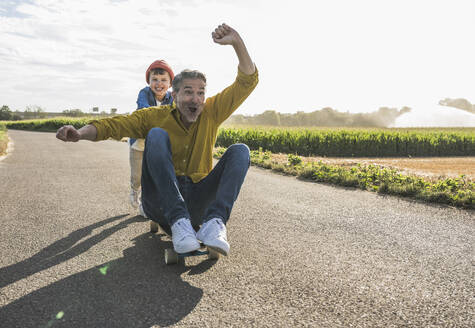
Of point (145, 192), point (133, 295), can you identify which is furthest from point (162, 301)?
point (145, 192)

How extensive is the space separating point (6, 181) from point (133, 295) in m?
6.01

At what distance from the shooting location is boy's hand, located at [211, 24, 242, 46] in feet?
9.30

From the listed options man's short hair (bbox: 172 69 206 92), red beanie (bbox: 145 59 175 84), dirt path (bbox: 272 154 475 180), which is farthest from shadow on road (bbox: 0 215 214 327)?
dirt path (bbox: 272 154 475 180)

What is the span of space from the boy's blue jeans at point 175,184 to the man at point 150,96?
1.60 m

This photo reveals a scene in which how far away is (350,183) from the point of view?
7125mm

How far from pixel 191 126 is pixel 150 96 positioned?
1.82 m

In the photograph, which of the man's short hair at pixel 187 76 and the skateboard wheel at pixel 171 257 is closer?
the skateboard wheel at pixel 171 257

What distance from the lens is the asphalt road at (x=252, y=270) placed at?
2.08 m

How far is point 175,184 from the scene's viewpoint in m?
2.67

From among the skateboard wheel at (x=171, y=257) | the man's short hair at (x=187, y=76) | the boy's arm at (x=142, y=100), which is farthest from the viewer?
the boy's arm at (x=142, y=100)

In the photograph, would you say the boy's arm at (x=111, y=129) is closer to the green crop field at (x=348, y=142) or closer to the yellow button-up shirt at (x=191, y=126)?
the yellow button-up shirt at (x=191, y=126)

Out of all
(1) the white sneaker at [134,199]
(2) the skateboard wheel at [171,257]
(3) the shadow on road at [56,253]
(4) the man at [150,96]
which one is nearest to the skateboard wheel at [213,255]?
(2) the skateboard wheel at [171,257]

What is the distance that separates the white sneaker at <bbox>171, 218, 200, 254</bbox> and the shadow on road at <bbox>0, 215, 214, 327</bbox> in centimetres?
24

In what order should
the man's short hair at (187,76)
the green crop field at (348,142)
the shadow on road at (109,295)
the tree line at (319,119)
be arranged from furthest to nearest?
the tree line at (319,119), the green crop field at (348,142), the man's short hair at (187,76), the shadow on road at (109,295)
